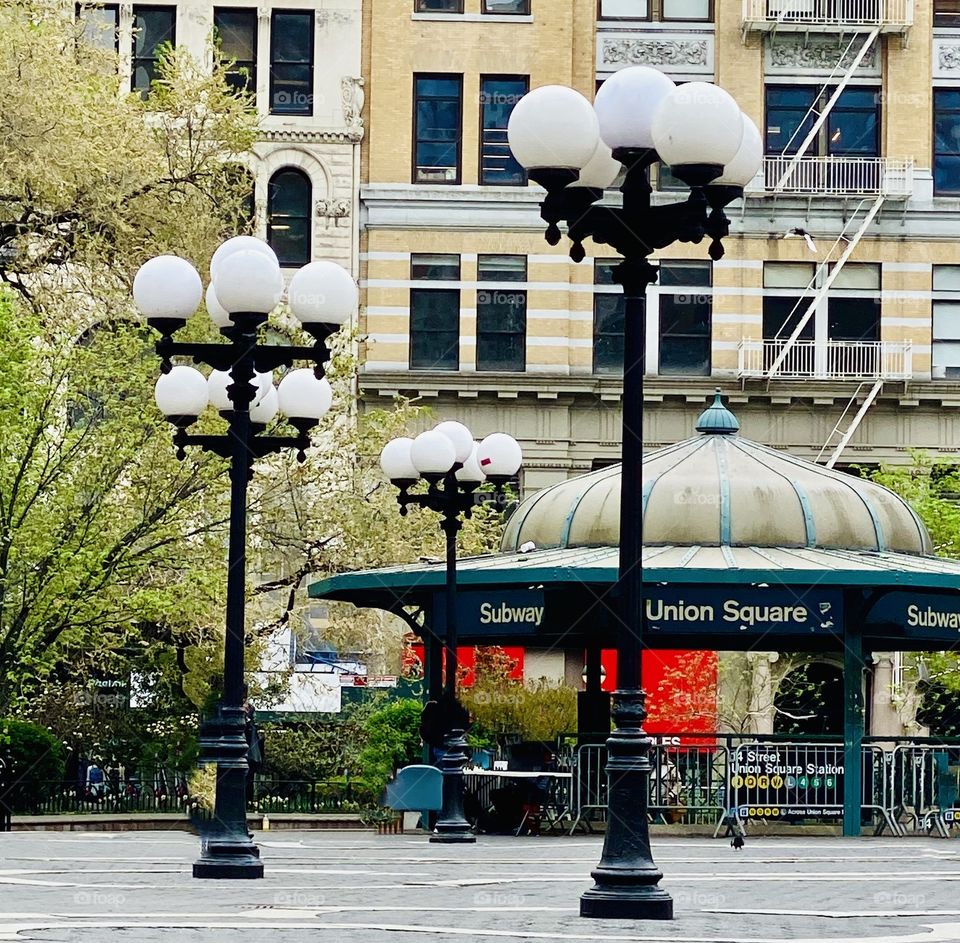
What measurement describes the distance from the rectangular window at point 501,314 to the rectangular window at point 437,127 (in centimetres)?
211

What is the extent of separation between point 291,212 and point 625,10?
8.35 meters

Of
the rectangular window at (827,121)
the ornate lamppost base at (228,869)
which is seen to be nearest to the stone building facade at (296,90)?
the rectangular window at (827,121)

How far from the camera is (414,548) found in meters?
36.4

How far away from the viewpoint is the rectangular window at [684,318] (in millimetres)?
46688

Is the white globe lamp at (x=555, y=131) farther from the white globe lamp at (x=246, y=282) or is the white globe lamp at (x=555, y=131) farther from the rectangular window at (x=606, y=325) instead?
the rectangular window at (x=606, y=325)

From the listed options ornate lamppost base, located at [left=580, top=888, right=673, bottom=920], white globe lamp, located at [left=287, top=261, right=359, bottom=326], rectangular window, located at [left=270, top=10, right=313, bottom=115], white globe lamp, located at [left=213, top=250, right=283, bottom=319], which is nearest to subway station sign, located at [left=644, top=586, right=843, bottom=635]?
white globe lamp, located at [left=287, top=261, right=359, bottom=326]

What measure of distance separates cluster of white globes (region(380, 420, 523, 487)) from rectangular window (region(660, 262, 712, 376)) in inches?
883

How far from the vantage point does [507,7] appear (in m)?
46.8

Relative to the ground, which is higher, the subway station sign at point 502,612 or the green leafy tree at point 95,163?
the green leafy tree at point 95,163

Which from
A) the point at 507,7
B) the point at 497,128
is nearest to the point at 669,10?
the point at 507,7

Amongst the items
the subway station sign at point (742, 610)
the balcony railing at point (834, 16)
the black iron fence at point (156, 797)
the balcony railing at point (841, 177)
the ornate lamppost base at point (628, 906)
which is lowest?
the black iron fence at point (156, 797)

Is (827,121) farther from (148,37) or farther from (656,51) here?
(148,37)

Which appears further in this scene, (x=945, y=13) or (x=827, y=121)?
(x=945, y=13)

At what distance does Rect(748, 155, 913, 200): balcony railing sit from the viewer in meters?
46.4
